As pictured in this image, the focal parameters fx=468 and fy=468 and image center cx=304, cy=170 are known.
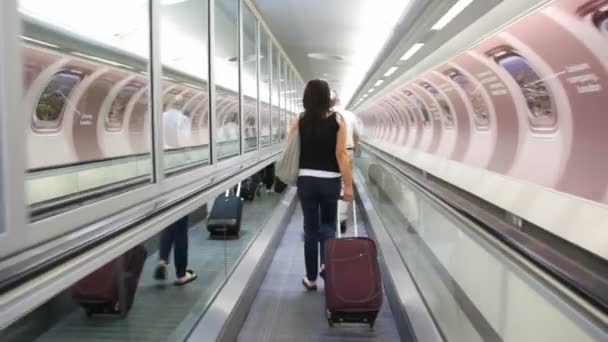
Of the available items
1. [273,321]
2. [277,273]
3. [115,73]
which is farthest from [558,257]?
[115,73]

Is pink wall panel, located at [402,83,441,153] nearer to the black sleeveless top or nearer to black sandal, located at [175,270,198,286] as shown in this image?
the black sleeveless top

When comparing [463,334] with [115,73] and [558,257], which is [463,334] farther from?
[115,73]

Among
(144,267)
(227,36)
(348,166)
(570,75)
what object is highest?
(227,36)

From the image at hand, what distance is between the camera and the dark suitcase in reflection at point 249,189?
677cm

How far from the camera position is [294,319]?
3873 millimetres

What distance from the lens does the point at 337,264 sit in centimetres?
373

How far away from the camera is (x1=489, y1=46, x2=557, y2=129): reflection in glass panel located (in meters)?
3.93

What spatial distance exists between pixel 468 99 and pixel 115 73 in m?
4.59

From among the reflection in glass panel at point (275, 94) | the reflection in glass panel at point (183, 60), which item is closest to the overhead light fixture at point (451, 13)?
the reflection in glass panel at point (183, 60)

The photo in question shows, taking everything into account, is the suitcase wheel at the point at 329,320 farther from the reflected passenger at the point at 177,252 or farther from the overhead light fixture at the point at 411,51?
the overhead light fixture at the point at 411,51

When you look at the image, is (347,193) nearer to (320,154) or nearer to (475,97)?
(320,154)

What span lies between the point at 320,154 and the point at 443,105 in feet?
15.5

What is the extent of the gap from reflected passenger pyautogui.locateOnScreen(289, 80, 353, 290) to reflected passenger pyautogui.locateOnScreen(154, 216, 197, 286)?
3.62 ft

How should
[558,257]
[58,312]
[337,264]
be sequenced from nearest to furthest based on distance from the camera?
[58,312] → [558,257] → [337,264]
